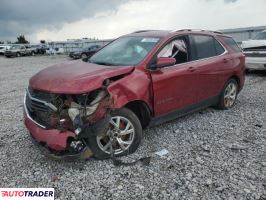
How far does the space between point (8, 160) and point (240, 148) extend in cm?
345

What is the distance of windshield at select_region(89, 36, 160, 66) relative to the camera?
170 inches

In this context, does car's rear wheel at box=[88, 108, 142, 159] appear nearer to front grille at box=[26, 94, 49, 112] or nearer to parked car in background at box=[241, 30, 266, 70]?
front grille at box=[26, 94, 49, 112]

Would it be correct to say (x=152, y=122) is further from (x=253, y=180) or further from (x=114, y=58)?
(x=253, y=180)

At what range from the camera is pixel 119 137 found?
12.5ft

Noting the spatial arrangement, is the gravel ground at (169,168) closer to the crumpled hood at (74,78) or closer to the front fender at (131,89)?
the front fender at (131,89)

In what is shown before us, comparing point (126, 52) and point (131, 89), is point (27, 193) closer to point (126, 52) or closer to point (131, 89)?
point (131, 89)

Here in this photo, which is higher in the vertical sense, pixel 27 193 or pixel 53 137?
pixel 53 137

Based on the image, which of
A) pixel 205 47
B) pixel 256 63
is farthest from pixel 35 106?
pixel 256 63

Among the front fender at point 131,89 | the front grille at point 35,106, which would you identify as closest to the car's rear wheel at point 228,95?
the front fender at point 131,89

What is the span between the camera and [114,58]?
457 cm

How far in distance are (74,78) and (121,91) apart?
2.11 feet

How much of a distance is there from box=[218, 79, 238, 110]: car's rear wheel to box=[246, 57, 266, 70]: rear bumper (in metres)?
4.33

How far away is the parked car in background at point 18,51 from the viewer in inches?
1309

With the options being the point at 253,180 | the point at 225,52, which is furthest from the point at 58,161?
the point at 225,52
